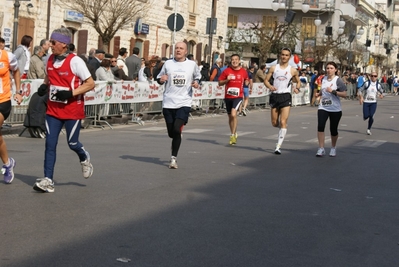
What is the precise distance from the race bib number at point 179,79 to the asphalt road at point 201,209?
119cm

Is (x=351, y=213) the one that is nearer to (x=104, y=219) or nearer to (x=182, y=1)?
(x=104, y=219)

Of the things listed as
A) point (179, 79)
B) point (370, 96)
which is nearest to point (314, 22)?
point (370, 96)

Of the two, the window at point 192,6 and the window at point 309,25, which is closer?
the window at point 192,6

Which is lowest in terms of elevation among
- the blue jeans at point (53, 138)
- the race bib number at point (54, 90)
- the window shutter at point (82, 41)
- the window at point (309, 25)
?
the blue jeans at point (53, 138)

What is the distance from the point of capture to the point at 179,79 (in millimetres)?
12789

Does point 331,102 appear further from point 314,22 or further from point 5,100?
point 314,22

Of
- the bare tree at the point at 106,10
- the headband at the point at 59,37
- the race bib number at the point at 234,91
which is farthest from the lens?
the bare tree at the point at 106,10

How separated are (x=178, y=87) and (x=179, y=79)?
0.12 m

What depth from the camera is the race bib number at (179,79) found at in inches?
503

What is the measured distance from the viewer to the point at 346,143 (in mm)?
19344

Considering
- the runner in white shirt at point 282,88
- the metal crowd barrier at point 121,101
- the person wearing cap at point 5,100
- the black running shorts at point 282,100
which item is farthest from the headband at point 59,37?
the metal crowd barrier at point 121,101

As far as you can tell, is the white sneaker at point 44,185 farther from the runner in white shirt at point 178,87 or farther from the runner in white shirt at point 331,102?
the runner in white shirt at point 331,102

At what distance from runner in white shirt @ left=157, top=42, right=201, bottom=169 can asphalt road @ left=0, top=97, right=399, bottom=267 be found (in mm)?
649

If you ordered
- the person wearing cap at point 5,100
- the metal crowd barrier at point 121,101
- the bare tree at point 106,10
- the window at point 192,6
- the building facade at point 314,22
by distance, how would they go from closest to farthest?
1. the person wearing cap at point 5,100
2. the metal crowd barrier at point 121,101
3. the bare tree at point 106,10
4. the window at point 192,6
5. the building facade at point 314,22
